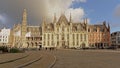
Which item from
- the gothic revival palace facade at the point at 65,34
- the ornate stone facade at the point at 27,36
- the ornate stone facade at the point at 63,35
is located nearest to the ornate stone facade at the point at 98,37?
the gothic revival palace facade at the point at 65,34

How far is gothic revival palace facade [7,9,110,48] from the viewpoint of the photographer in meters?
134

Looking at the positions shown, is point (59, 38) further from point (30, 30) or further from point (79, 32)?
point (30, 30)

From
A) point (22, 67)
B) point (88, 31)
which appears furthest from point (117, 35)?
point (22, 67)

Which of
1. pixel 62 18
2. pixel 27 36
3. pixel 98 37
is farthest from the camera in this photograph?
pixel 27 36

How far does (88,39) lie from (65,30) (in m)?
16.2

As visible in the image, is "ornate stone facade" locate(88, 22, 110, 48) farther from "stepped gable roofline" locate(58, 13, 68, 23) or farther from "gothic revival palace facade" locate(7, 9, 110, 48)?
"stepped gable roofline" locate(58, 13, 68, 23)

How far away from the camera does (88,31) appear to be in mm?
141250

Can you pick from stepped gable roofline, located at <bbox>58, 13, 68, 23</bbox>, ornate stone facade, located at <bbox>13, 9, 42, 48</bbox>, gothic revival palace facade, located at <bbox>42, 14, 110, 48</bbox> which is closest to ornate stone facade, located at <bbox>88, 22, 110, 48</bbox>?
gothic revival palace facade, located at <bbox>42, 14, 110, 48</bbox>

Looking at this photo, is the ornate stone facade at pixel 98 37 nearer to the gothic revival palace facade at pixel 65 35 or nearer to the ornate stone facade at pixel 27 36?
the gothic revival palace facade at pixel 65 35

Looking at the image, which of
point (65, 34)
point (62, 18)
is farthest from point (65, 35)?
point (62, 18)

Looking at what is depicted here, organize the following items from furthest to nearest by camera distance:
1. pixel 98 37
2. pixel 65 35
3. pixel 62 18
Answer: pixel 98 37 < pixel 62 18 < pixel 65 35

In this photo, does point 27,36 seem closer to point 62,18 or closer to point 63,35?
point 63,35

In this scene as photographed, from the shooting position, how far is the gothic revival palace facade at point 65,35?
134 m

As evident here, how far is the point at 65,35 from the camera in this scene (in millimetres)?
135125
